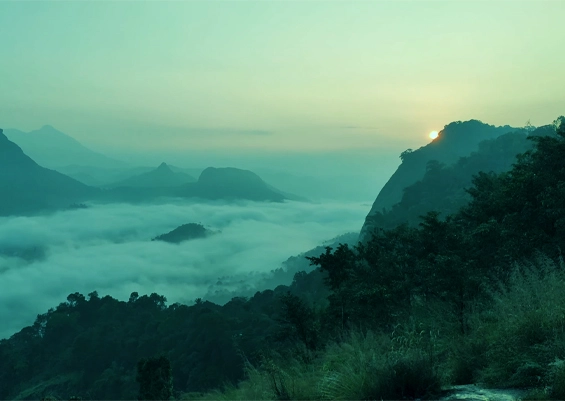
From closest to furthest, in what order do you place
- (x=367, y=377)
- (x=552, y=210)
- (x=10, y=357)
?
(x=367, y=377)
(x=552, y=210)
(x=10, y=357)

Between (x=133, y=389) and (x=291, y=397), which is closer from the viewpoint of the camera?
(x=291, y=397)

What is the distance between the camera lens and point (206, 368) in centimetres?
4072

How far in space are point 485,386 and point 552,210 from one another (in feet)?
36.5

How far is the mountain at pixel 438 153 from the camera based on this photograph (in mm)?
119938

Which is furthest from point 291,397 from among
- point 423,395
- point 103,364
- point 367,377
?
point 103,364

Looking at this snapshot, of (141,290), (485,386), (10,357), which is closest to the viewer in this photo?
(485,386)

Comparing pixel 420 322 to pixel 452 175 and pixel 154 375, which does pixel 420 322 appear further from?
pixel 452 175

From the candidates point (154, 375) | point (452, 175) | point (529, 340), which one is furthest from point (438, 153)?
point (529, 340)

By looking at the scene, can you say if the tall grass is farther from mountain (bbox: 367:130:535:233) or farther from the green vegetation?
mountain (bbox: 367:130:535:233)

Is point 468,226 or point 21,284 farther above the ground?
point 468,226

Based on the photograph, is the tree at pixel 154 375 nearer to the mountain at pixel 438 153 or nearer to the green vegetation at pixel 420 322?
the green vegetation at pixel 420 322

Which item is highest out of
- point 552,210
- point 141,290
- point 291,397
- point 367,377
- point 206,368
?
point 552,210

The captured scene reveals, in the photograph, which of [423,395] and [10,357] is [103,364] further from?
[423,395]

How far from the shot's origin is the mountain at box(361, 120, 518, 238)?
119938mm
